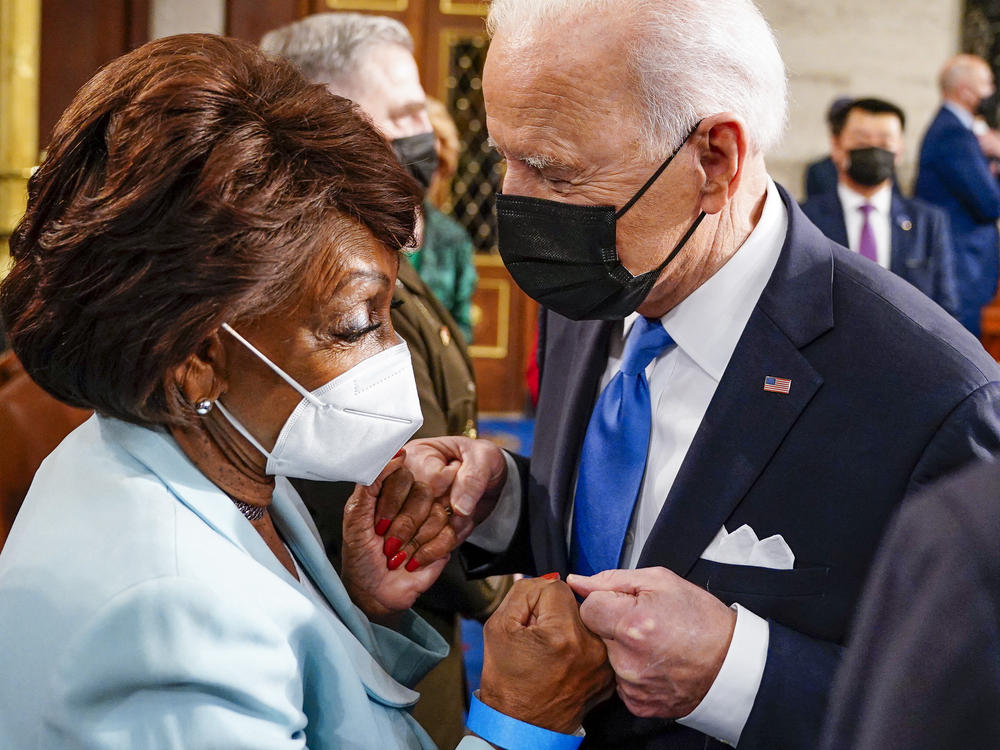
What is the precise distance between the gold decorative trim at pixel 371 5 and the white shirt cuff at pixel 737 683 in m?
6.51

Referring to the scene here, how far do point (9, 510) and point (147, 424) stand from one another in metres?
0.61

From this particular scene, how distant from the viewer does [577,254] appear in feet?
5.05

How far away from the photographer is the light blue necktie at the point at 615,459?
60.9 inches

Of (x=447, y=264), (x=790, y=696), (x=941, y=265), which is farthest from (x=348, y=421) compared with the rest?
(x=941, y=265)

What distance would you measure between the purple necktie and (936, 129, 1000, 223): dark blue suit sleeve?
1881 mm

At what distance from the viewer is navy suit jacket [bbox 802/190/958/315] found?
4887mm

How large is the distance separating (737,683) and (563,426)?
52 cm

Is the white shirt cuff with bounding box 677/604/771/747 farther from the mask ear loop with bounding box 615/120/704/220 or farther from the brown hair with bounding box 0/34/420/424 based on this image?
the brown hair with bounding box 0/34/420/424

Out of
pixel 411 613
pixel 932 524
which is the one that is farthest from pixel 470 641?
pixel 932 524

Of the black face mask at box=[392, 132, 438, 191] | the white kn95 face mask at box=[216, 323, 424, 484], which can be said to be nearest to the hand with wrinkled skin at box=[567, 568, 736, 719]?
the white kn95 face mask at box=[216, 323, 424, 484]

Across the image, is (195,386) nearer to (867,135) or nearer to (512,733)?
(512,733)

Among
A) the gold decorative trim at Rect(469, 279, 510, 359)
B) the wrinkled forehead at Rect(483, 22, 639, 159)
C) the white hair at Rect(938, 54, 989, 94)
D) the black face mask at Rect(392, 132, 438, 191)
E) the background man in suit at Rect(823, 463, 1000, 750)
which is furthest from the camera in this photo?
the gold decorative trim at Rect(469, 279, 510, 359)

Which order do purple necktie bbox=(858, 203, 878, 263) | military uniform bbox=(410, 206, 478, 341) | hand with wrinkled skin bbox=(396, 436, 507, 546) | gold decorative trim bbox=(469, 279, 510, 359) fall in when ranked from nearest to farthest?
hand with wrinkled skin bbox=(396, 436, 507, 546), military uniform bbox=(410, 206, 478, 341), purple necktie bbox=(858, 203, 878, 263), gold decorative trim bbox=(469, 279, 510, 359)

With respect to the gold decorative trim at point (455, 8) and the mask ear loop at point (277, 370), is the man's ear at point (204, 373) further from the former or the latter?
the gold decorative trim at point (455, 8)
